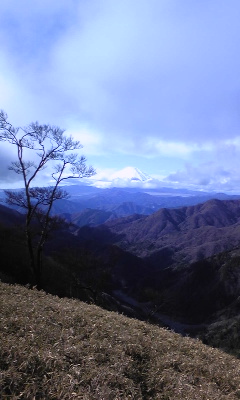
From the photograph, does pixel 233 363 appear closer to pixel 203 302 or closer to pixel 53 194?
pixel 53 194

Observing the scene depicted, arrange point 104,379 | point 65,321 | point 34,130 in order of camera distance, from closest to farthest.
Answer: point 104,379
point 65,321
point 34,130

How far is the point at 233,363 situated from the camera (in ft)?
24.7

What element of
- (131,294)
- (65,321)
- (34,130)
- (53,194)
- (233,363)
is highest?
(34,130)

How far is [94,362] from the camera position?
5.28 meters

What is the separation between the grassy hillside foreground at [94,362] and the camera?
4.43 meters

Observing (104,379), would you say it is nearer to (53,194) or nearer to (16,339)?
(16,339)

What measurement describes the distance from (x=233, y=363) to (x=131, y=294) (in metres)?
152

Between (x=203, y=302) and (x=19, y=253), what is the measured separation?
115m

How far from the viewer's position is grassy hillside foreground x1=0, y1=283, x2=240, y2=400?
4.43 meters

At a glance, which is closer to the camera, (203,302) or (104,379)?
(104,379)

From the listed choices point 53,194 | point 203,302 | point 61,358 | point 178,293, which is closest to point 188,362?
point 61,358

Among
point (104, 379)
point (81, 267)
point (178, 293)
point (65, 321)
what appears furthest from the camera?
point (178, 293)

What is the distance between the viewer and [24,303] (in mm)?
7926

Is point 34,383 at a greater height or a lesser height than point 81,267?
greater
